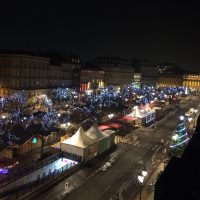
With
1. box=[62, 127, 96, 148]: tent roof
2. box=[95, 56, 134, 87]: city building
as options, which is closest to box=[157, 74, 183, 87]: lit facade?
box=[95, 56, 134, 87]: city building

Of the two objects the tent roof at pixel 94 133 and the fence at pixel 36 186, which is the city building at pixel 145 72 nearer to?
the tent roof at pixel 94 133

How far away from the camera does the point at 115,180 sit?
77.3ft

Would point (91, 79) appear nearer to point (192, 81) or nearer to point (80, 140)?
point (80, 140)

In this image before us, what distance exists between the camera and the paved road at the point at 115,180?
68.0ft

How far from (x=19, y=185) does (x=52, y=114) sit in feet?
70.6

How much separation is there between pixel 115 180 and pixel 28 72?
4794 cm

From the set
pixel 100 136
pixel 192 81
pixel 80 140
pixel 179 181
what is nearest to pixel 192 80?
pixel 192 81

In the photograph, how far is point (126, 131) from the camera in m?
40.2

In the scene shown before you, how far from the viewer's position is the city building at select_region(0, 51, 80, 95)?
63.7 m

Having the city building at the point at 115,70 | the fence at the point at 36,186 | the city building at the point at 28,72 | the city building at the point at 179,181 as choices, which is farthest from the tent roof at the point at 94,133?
the city building at the point at 115,70

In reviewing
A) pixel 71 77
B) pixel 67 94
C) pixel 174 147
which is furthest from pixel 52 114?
pixel 71 77

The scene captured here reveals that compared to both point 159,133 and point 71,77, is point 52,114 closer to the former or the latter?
point 159,133

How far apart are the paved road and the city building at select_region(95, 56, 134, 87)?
257 ft

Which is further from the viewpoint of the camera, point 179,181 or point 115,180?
point 115,180
